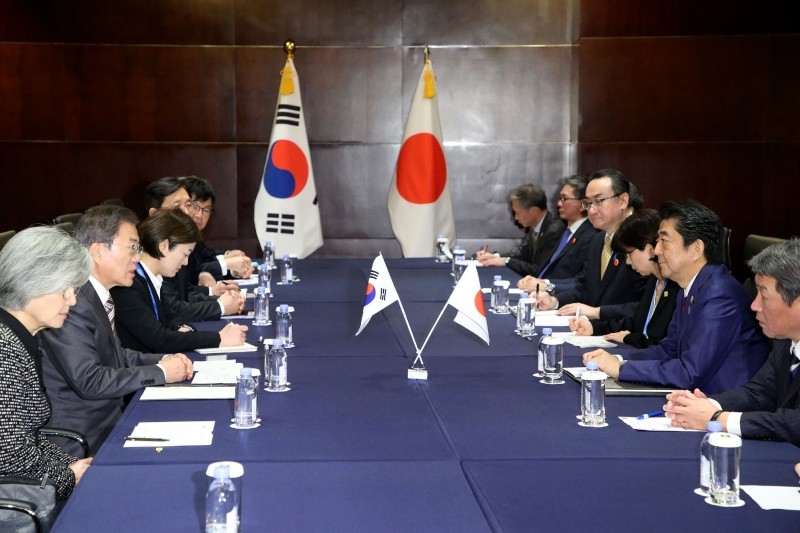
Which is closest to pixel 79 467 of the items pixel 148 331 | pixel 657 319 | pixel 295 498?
pixel 295 498

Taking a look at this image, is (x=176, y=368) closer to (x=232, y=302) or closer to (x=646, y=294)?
(x=232, y=302)

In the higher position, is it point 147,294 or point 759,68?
point 759,68

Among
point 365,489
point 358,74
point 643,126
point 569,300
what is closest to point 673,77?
point 643,126

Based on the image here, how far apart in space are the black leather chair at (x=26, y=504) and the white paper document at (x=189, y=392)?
50cm

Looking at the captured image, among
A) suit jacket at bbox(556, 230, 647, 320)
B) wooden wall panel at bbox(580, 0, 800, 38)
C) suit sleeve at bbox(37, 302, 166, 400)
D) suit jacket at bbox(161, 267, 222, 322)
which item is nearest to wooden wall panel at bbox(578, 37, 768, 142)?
wooden wall panel at bbox(580, 0, 800, 38)

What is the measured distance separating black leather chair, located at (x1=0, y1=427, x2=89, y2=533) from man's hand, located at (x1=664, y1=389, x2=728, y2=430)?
1.68 m

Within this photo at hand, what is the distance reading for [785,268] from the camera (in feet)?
8.74

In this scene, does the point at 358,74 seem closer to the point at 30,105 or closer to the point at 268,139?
the point at 268,139

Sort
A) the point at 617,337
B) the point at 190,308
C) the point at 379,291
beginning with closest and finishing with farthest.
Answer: the point at 379,291 < the point at 617,337 < the point at 190,308

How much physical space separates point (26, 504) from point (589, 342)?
7.83 feet

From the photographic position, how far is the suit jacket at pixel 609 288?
4.68 metres

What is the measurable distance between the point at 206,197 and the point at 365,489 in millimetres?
4344

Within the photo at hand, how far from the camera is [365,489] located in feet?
6.97

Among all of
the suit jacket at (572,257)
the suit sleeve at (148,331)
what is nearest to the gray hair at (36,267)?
the suit sleeve at (148,331)
